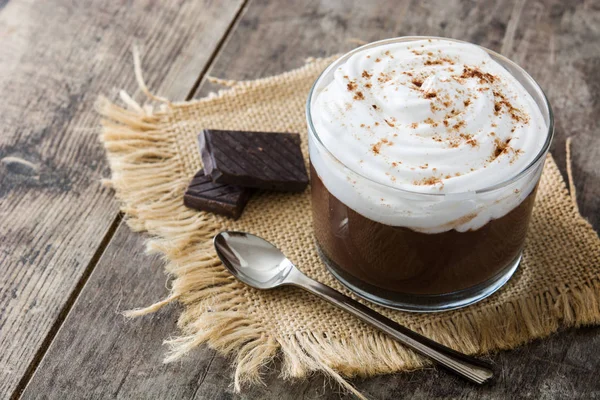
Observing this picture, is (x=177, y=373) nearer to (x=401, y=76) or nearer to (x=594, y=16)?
(x=401, y=76)

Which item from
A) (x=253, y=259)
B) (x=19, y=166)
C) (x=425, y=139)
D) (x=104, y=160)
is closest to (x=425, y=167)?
(x=425, y=139)

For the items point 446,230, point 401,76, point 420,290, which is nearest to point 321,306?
point 420,290

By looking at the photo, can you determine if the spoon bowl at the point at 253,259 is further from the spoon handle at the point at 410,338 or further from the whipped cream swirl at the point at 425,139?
the whipped cream swirl at the point at 425,139

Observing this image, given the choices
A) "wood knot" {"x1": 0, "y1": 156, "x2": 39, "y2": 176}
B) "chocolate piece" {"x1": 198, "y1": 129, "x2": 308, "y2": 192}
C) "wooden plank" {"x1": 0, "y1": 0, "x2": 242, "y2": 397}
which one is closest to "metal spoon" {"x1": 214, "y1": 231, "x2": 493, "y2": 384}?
"chocolate piece" {"x1": 198, "y1": 129, "x2": 308, "y2": 192}

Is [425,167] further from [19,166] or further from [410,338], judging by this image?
[19,166]

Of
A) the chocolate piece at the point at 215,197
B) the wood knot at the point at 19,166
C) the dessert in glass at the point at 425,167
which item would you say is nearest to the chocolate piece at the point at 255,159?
the chocolate piece at the point at 215,197
